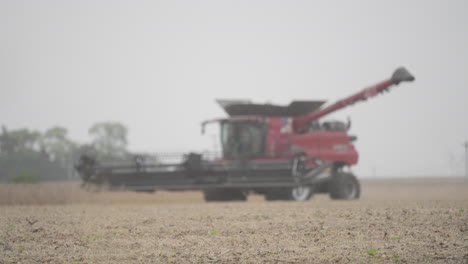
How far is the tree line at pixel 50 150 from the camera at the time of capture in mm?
64188

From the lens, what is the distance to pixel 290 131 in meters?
21.2

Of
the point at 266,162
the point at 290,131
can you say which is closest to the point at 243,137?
the point at 266,162

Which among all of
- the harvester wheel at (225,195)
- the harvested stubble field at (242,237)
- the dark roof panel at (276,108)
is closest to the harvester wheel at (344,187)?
the dark roof panel at (276,108)

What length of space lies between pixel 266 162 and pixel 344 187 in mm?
2940

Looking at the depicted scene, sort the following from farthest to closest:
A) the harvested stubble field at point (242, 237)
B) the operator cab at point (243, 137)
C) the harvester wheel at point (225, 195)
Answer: the harvester wheel at point (225, 195) < the operator cab at point (243, 137) < the harvested stubble field at point (242, 237)

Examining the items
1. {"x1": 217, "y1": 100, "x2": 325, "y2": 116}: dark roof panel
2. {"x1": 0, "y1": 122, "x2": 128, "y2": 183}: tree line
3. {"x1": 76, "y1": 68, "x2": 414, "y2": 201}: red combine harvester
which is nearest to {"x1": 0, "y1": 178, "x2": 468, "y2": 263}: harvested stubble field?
{"x1": 76, "y1": 68, "x2": 414, "y2": 201}: red combine harvester

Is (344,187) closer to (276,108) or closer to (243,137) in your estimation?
(276,108)

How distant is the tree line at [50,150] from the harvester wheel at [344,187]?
42887mm

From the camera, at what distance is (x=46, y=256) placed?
779cm

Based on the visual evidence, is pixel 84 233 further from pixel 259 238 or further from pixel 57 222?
pixel 259 238

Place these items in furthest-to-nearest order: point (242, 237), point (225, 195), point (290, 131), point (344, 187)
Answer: point (225, 195), point (290, 131), point (344, 187), point (242, 237)

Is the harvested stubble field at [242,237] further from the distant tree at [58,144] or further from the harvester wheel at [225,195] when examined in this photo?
the distant tree at [58,144]

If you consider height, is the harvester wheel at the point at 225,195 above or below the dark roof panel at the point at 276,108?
below

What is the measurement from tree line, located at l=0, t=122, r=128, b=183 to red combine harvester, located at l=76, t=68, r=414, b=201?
41.2 meters
